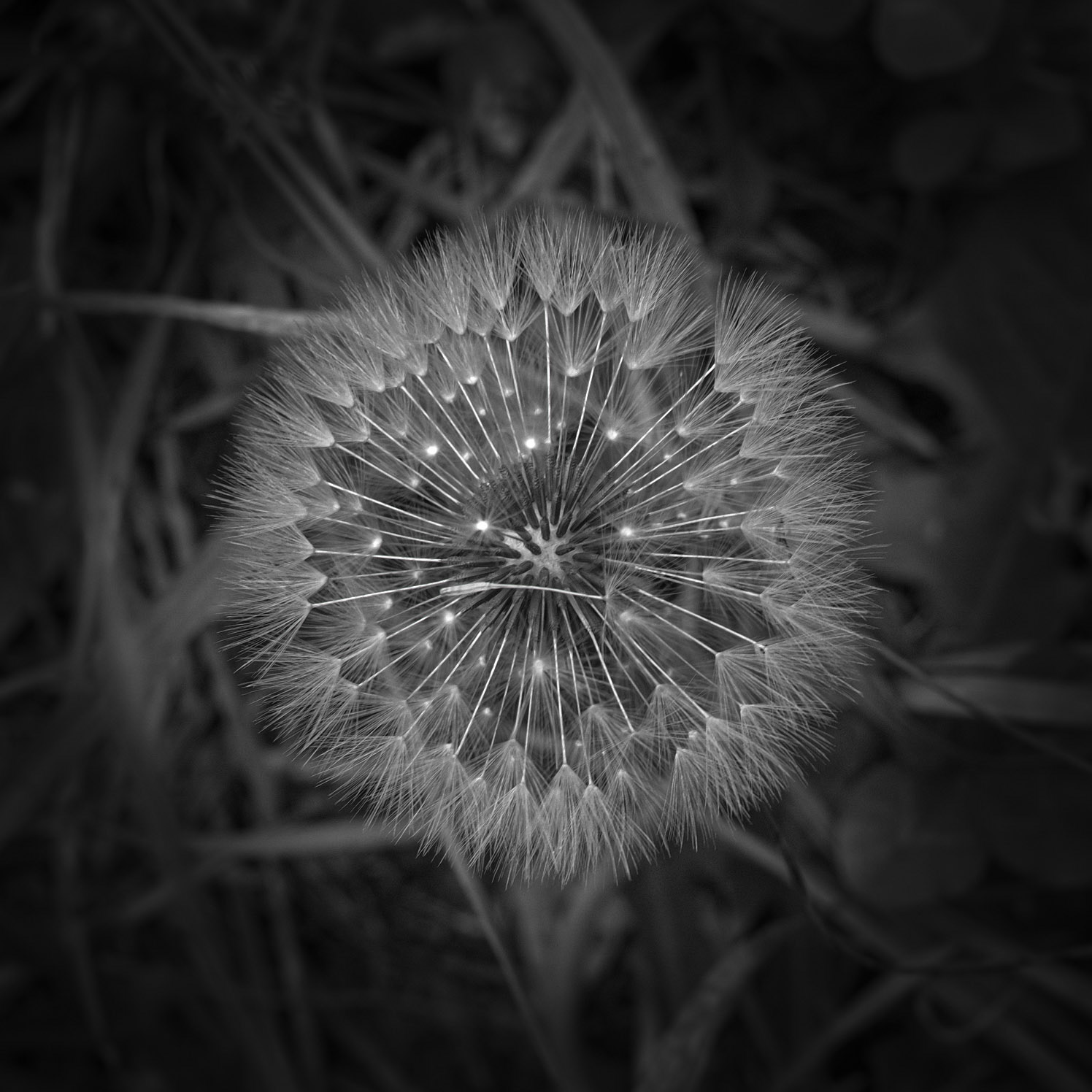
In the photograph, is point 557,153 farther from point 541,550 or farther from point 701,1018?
point 701,1018

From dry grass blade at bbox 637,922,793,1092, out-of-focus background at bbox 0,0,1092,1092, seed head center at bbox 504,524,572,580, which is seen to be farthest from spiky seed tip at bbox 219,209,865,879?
dry grass blade at bbox 637,922,793,1092

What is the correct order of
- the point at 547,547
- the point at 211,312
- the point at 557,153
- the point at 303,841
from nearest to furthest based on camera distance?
the point at 547,547 → the point at 211,312 → the point at 557,153 → the point at 303,841

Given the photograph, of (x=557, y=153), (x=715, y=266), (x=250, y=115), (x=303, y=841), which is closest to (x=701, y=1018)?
(x=303, y=841)

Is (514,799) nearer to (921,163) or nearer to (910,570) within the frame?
(910,570)

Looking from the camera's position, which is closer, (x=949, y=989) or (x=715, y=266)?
(x=715, y=266)

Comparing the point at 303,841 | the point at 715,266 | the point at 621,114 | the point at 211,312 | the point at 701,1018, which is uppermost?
the point at 621,114

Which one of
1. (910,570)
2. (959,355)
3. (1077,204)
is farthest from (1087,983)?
(1077,204)

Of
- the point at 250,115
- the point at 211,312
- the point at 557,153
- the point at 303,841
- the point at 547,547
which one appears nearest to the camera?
the point at 547,547
